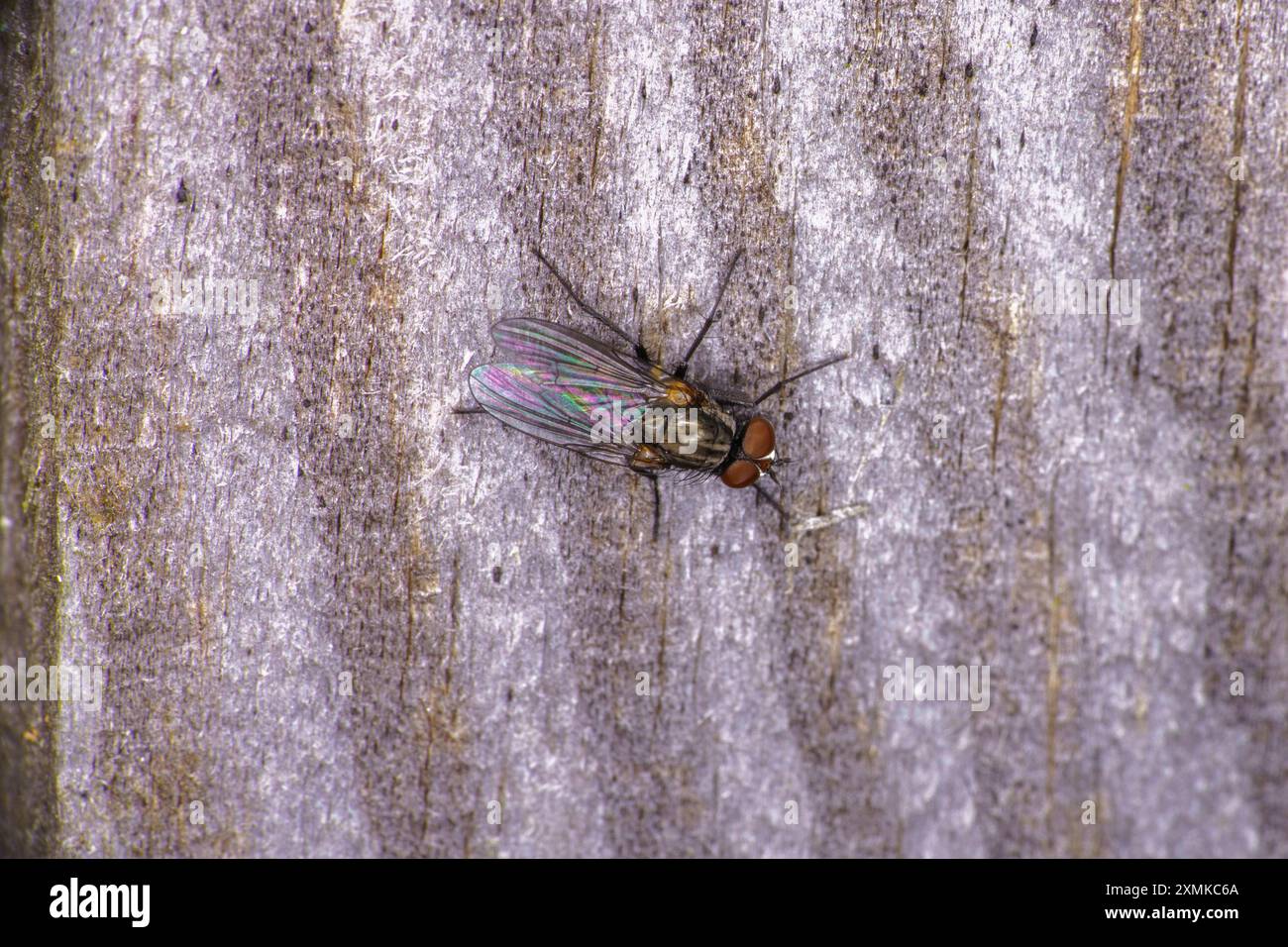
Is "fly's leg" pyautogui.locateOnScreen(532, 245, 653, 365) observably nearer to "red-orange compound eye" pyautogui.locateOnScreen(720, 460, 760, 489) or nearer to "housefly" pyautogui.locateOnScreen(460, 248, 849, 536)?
"housefly" pyautogui.locateOnScreen(460, 248, 849, 536)

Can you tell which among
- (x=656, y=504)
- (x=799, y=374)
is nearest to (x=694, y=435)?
(x=656, y=504)

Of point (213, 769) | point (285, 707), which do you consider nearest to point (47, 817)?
point (213, 769)

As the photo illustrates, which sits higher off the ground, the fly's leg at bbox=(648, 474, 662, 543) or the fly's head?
the fly's head

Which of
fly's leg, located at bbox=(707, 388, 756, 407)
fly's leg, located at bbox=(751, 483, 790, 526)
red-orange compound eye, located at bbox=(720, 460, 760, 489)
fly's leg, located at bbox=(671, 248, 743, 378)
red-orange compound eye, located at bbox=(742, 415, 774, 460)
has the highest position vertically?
fly's leg, located at bbox=(671, 248, 743, 378)

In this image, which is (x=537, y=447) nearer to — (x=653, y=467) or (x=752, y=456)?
(x=653, y=467)

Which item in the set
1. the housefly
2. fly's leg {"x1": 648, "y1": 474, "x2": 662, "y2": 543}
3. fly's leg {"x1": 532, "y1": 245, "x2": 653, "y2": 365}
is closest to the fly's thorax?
the housefly

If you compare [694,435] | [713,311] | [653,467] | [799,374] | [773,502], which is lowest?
[773,502]

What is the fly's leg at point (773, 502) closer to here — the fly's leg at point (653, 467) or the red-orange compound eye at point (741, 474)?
the red-orange compound eye at point (741, 474)
